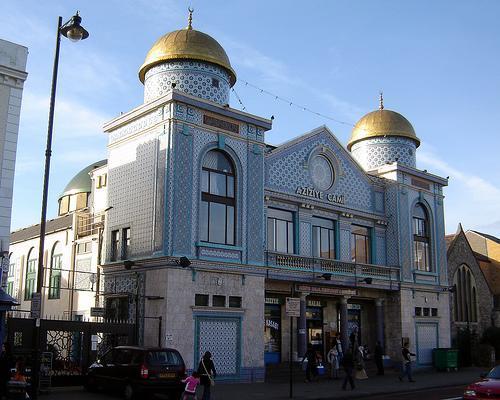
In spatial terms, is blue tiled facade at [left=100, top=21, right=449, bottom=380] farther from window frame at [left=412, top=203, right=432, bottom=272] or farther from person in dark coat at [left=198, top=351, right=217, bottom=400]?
person in dark coat at [left=198, top=351, right=217, bottom=400]

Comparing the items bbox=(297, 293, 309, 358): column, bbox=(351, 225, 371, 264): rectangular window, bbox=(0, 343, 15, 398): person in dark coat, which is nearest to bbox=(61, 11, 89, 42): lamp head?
bbox=(0, 343, 15, 398): person in dark coat

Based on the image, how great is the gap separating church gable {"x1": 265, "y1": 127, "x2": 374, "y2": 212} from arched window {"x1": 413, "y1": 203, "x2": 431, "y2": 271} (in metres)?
3.79

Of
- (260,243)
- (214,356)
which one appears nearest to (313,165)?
(260,243)

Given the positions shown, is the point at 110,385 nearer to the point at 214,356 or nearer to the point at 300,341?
the point at 214,356

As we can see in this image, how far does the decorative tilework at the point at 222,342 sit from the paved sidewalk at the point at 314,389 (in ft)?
2.59

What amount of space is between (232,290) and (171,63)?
1059cm

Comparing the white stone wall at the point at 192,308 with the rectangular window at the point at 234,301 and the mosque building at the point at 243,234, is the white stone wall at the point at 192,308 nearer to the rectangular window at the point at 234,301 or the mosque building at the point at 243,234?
the mosque building at the point at 243,234

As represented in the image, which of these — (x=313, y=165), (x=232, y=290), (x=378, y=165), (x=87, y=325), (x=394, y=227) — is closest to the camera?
(x=87, y=325)

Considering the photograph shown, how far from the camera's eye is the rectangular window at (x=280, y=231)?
29250 mm

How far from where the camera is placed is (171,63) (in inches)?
1118

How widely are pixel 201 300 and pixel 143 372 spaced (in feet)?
21.8

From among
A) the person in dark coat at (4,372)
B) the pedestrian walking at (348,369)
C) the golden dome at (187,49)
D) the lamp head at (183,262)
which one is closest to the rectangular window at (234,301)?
the lamp head at (183,262)

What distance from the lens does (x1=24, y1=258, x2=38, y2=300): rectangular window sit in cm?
3959

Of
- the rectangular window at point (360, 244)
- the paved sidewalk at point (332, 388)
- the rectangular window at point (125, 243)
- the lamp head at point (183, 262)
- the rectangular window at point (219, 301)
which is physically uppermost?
the rectangular window at point (360, 244)
